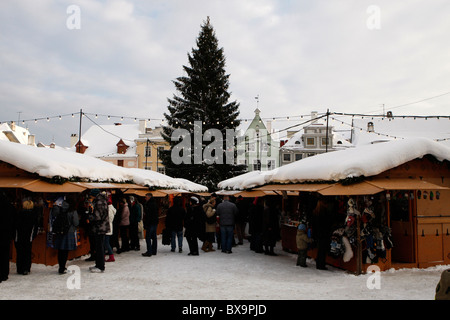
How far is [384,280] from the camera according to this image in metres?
8.34

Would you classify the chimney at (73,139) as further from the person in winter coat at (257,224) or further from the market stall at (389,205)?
the market stall at (389,205)

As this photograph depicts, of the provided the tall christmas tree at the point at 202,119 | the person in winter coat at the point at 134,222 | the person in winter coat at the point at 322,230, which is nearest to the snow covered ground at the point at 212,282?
the person in winter coat at the point at 322,230

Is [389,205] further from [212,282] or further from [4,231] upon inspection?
[4,231]

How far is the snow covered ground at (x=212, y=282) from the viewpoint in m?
6.91

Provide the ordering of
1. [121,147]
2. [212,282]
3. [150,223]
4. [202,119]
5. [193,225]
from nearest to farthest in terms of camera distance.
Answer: [212,282] → [150,223] → [193,225] → [202,119] → [121,147]

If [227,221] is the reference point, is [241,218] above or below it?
below

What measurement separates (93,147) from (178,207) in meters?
46.0

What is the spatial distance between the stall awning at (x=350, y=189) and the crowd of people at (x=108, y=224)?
3.39 m

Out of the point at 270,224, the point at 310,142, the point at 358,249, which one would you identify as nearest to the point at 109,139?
the point at 310,142

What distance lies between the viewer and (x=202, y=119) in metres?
33.5

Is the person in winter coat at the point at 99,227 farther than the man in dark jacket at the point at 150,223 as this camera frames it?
No

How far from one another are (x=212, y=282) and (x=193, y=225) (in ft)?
14.0

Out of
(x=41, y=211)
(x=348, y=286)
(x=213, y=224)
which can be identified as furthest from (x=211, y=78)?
(x=348, y=286)
